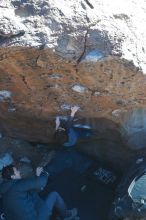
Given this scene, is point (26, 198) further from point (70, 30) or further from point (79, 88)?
point (70, 30)

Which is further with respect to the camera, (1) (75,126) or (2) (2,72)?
(1) (75,126)

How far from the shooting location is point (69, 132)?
3.82 m

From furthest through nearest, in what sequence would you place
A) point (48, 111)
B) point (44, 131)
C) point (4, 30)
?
1. point (44, 131)
2. point (48, 111)
3. point (4, 30)

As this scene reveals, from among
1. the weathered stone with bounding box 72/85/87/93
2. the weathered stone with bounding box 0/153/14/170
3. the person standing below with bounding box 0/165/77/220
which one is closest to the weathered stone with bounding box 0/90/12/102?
the weathered stone with bounding box 72/85/87/93

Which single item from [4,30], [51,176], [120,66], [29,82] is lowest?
[51,176]

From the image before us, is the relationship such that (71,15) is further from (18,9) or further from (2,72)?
(2,72)

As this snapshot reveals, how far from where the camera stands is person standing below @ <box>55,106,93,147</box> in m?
3.78

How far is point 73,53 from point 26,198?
132 centimetres

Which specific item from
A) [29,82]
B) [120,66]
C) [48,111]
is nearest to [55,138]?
[48,111]

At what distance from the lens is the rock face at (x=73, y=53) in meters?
3.04

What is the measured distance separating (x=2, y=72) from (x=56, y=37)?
439 millimetres

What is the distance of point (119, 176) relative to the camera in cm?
422

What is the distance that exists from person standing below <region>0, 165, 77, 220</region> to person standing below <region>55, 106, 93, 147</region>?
0.98 feet

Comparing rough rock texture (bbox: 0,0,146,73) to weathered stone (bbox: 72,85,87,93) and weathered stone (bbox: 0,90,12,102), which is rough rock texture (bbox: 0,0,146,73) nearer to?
weathered stone (bbox: 72,85,87,93)
